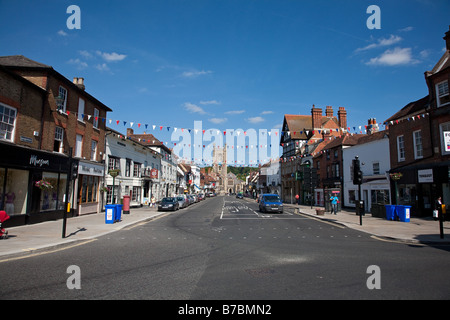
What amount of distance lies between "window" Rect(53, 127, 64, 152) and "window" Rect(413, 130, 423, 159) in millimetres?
25833

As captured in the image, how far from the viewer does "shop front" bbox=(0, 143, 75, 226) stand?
1427cm

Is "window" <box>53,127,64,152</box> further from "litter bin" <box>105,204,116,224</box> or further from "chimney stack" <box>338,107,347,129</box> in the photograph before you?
"chimney stack" <box>338,107,347,129</box>

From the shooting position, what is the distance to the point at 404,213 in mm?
18578

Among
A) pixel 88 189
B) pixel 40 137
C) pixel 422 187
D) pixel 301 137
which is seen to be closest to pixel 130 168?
pixel 88 189

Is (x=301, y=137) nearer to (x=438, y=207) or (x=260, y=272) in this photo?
(x=438, y=207)

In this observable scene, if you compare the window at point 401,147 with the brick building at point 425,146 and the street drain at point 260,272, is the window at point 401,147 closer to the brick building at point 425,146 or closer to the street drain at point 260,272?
the brick building at point 425,146

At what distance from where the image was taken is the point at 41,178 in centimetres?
1645

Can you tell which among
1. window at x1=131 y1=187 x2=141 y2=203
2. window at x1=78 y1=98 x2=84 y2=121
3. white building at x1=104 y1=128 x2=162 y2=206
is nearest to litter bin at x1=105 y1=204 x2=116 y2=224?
window at x1=78 y1=98 x2=84 y2=121

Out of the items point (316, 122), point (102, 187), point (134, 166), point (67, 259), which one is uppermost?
point (316, 122)

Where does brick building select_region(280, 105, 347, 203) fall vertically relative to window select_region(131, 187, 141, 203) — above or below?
above

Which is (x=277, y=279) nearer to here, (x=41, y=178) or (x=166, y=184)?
(x=41, y=178)

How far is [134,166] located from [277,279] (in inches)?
1184

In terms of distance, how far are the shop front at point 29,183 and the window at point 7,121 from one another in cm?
76
